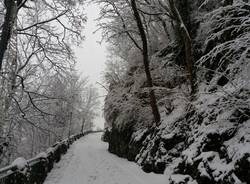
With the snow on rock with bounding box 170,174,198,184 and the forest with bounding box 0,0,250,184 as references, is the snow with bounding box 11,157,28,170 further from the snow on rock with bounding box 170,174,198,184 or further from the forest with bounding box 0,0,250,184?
the snow on rock with bounding box 170,174,198,184

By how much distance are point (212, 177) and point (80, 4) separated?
779 centimetres

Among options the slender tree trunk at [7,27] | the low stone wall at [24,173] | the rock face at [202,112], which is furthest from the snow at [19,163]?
A: the rock face at [202,112]

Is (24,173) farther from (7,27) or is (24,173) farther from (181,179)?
(181,179)

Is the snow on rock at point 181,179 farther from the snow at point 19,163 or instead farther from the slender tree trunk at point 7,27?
the slender tree trunk at point 7,27

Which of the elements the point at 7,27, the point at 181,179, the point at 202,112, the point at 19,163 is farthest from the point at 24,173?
the point at 202,112

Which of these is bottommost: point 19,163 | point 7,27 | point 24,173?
point 24,173

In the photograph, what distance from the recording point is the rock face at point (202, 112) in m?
4.79

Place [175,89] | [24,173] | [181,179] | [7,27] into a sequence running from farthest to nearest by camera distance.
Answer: [175,89]
[24,173]
[181,179]
[7,27]

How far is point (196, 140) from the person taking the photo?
690cm

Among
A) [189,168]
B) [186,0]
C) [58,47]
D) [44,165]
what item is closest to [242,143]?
[189,168]

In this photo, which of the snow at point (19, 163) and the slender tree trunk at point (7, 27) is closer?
the slender tree trunk at point (7, 27)

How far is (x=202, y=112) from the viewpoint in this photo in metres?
7.37

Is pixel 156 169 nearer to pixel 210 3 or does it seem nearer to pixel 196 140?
pixel 196 140

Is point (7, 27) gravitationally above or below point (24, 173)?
above
